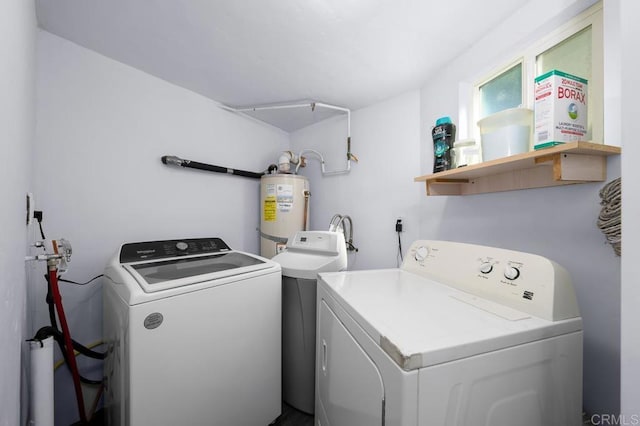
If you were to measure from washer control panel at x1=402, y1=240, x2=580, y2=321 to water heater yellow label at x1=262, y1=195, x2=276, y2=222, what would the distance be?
1.43 metres

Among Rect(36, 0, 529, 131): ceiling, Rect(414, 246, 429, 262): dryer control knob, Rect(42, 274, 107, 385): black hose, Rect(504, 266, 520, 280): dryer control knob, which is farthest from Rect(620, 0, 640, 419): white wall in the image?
Rect(42, 274, 107, 385): black hose

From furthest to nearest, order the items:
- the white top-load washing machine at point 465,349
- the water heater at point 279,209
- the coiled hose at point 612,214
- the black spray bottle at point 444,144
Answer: the water heater at point 279,209 → the black spray bottle at point 444,144 → the coiled hose at point 612,214 → the white top-load washing machine at point 465,349

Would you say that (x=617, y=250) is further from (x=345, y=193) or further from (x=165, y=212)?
(x=165, y=212)

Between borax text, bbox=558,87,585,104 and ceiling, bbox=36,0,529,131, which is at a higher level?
ceiling, bbox=36,0,529,131

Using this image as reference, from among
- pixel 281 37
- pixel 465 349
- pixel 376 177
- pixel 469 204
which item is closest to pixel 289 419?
pixel 465 349

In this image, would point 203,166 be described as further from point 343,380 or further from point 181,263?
point 343,380

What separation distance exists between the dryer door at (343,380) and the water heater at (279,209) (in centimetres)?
116

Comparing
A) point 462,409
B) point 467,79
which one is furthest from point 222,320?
point 467,79

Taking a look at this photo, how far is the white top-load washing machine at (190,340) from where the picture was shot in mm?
914

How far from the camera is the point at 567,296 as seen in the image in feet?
2.32

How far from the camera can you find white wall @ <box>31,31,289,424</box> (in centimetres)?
136

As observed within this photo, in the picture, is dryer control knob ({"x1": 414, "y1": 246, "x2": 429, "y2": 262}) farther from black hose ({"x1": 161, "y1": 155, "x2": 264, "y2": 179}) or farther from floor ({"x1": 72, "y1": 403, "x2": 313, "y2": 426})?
black hose ({"x1": 161, "y1": 155, "x2": 264, "y2": 179})

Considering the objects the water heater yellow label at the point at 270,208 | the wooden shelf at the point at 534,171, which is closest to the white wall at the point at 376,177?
the wooden shelf at the point at 534,171

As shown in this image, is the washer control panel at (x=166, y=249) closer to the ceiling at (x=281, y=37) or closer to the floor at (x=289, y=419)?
the floor at (x=289, y=419)
